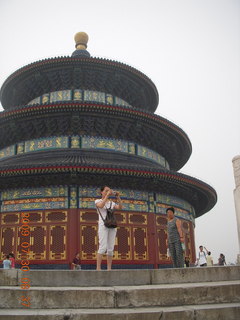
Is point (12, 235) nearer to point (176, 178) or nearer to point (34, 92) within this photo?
point (176, 178)

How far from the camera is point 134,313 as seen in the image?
5.60 meters

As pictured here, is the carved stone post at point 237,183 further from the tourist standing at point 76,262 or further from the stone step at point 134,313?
the tourist standing at point 76,262

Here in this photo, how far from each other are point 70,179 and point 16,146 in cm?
555

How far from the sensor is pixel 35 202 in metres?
18.3

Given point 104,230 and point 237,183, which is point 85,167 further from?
point 237,183

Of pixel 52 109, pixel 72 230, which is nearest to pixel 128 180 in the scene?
pixel 72 230

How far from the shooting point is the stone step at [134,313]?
217 inches

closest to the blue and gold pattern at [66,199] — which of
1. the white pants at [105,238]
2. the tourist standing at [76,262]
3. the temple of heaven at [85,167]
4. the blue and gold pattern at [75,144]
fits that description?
the temple of heaven at [85,167]

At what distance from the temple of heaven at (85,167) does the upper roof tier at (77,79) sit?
0.07 m

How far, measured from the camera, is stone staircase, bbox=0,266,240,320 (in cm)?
563

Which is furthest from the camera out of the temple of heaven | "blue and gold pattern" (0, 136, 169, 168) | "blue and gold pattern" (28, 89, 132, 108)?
"blue and gold pattern" (28, 89, 132, 108)

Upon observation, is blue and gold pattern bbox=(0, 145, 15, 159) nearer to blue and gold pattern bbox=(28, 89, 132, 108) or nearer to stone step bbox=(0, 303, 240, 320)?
blue and gold pattern bbox=(28, 89, 132, 108)

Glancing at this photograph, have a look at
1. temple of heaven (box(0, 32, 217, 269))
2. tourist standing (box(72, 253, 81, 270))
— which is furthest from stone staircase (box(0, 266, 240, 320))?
tourist standing (box(72, 253, 81, 270))

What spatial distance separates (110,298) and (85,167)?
11.2 m
